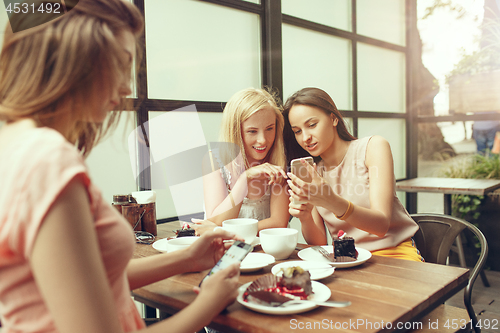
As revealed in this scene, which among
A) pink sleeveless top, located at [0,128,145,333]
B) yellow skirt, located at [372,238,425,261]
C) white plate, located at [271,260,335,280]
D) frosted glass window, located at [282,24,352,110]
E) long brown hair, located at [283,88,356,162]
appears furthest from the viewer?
frosted glass window, located at [282,24,352,110]

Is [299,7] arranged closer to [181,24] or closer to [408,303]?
[181,24]

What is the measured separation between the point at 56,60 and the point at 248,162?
144 centimetres

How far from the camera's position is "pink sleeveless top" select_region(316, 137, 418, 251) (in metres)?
1.65

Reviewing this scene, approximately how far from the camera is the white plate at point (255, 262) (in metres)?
1.04

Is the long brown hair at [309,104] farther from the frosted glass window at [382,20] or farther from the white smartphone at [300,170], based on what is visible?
the frosted glass window at [382,20]

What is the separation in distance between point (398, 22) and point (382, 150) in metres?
3.45

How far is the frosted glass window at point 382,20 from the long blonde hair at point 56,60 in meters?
3.76

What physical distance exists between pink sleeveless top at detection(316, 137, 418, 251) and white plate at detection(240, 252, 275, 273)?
663mm

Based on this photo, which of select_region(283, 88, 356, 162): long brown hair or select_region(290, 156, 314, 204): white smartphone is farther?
select_region(283, 88, 356, 162): long brown hair

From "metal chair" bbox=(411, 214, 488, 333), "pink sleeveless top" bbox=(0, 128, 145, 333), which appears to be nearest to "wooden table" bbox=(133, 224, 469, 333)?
"pink sleeveless top" bbox=(0, 128, 145, 333)

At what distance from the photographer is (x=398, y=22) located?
4.53m

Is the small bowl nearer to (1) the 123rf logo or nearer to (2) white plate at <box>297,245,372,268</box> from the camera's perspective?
(2) white plate at <box>297,245,372,268</box>

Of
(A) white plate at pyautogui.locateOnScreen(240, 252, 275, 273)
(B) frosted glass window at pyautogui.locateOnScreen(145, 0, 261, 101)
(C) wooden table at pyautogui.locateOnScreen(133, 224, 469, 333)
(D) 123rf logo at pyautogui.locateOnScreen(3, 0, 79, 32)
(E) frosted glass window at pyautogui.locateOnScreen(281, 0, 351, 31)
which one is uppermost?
(E) frosted glass window at pyautogui.locateOnScreen(281, 0, 351, 31)

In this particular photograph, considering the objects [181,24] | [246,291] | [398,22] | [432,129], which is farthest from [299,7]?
[246,291]
